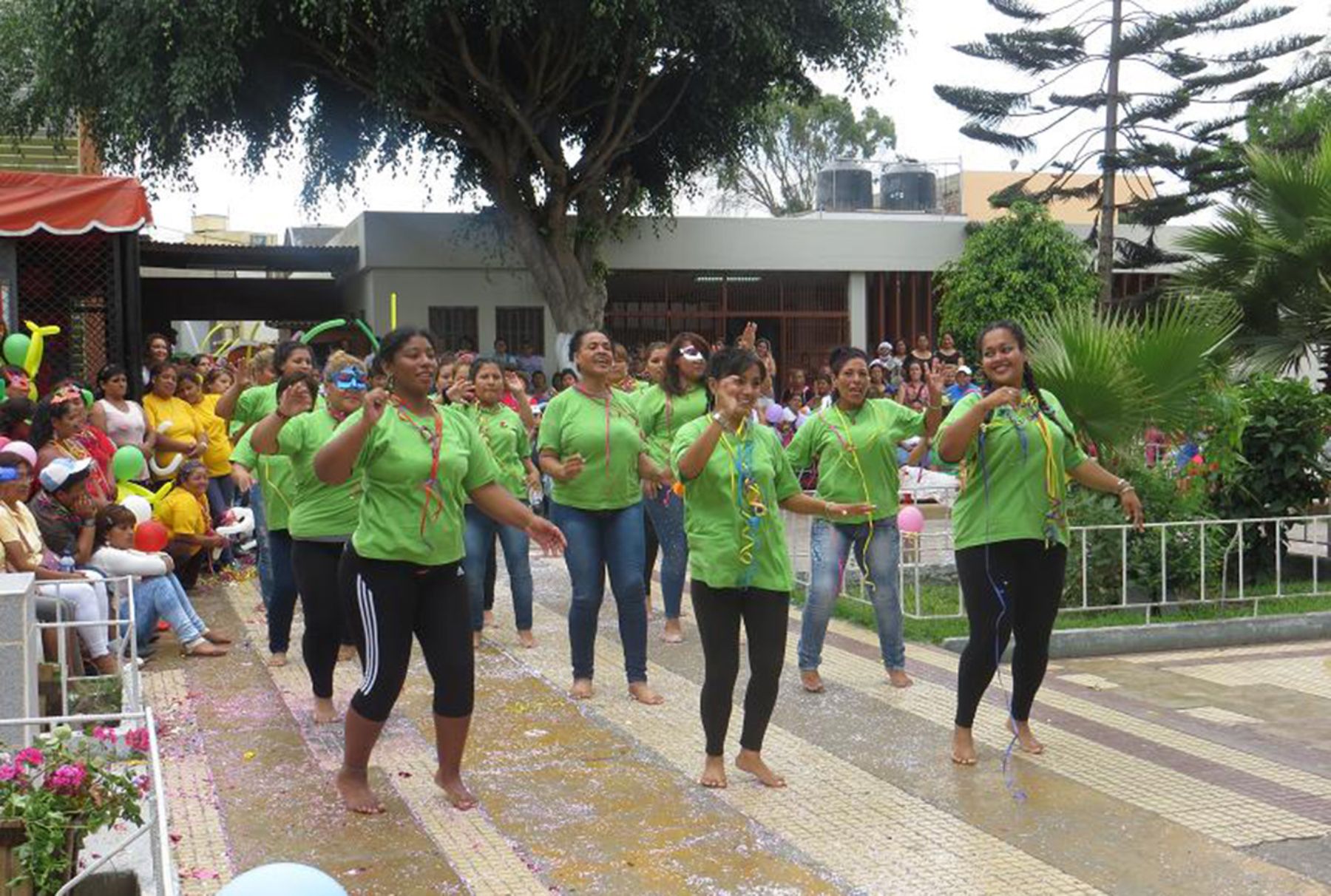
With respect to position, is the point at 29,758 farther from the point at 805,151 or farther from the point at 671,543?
Answer: the point at 805,151

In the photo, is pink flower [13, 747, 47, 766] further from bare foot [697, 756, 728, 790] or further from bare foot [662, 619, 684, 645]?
bare foot [662, 619, 684, 645]

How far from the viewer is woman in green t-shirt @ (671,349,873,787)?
5680 millimetres

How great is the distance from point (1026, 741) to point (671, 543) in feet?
10.3

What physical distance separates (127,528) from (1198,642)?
6.37 m

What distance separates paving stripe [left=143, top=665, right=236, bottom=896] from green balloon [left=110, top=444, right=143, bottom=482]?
7.02 feet

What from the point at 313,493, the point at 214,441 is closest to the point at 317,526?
the point at 313,493

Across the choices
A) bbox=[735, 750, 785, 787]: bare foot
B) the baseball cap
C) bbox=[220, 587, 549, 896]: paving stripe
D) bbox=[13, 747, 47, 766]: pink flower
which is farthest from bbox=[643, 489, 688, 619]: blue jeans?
bbox=[13, 747, 47, 766]: pink flower

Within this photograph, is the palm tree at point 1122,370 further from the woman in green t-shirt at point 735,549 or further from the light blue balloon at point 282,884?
the light blue balloon at point 282,884

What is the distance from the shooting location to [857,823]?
5.36m

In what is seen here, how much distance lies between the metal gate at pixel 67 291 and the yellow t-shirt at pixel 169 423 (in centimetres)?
108

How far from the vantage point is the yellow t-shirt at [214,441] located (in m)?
11.7

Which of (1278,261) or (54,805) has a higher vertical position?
(1278,261)

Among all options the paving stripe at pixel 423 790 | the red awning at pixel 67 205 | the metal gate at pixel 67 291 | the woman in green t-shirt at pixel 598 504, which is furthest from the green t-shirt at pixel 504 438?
the metal gate at pixel 67 291

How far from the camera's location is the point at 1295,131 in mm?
23750
